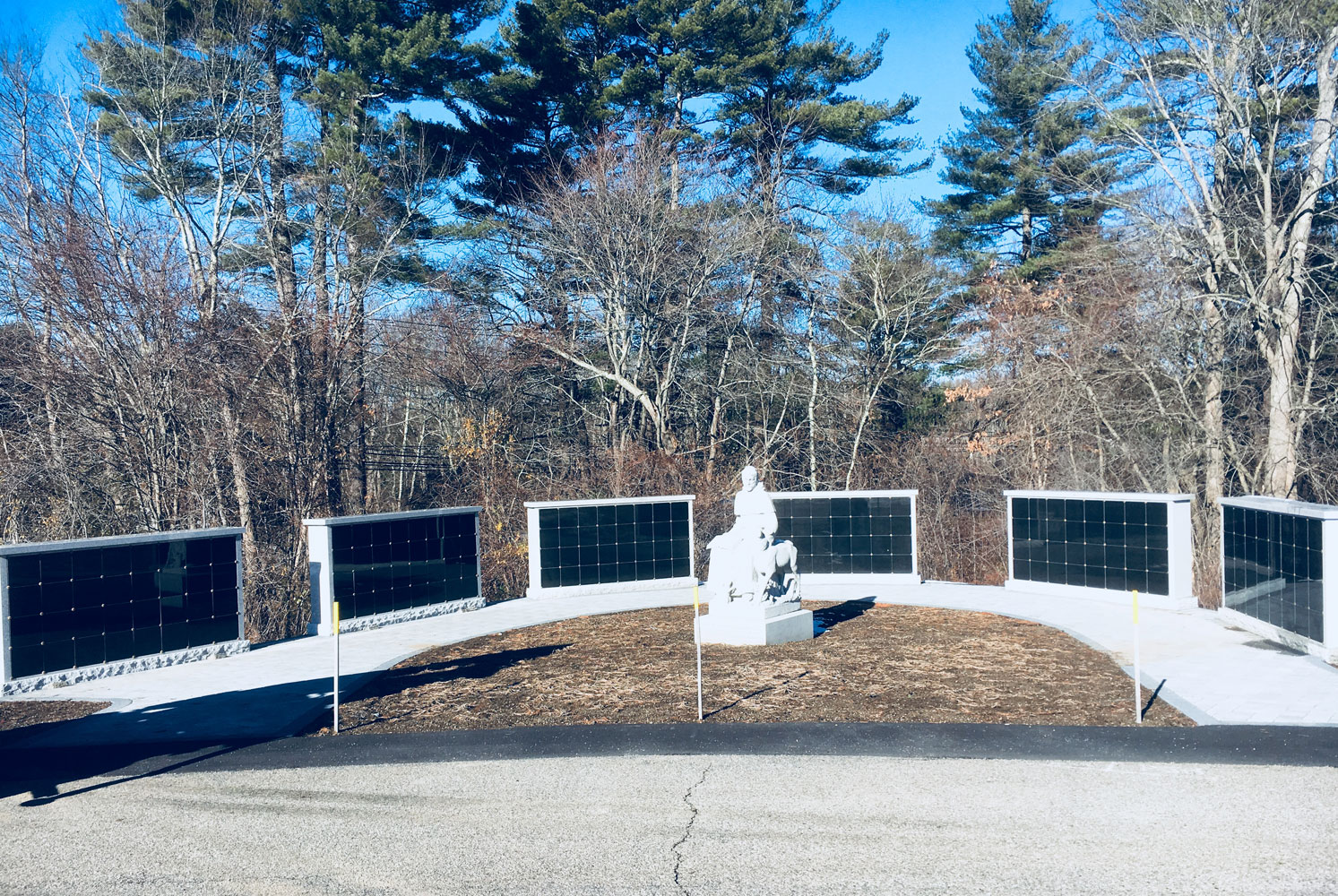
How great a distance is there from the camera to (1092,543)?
16.2 m

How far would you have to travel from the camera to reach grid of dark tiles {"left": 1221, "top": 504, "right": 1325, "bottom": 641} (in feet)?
37.8

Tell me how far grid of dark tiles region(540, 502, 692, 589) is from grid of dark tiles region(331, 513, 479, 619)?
1400 mm

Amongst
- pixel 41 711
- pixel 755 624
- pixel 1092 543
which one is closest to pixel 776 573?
pixel 755 624

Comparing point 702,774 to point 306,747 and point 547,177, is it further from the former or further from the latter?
point 547,177

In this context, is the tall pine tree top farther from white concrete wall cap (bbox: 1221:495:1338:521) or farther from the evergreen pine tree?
white concrete wall cap (bbox: 1221:495:1338:521)

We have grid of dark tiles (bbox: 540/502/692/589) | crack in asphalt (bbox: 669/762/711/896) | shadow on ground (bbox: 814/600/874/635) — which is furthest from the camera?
grid of dark tiles (bbox: 540/502/692/589)

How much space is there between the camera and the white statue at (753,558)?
13.1m

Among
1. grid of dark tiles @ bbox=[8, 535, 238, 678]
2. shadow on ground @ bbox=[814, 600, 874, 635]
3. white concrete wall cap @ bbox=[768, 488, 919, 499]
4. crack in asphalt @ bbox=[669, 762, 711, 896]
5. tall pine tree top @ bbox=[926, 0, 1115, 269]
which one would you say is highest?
tall pine tree top @ bbox=[926, 0, 1115, 269]

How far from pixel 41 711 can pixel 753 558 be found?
8.05 meters

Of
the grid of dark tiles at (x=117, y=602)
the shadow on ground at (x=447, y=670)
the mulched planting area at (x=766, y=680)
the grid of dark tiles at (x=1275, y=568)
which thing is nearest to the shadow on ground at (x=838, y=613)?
the mulched planting area at (x=766, y=680)

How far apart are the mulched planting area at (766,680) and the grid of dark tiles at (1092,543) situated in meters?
2.57

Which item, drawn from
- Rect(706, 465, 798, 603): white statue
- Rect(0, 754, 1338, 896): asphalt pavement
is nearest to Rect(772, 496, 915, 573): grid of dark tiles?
Rect(706, 465, 798, 603): white statue

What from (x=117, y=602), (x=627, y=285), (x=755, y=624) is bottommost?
(x=755, y=624)

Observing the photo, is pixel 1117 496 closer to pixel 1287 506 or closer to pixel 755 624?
pixel 1287 506
